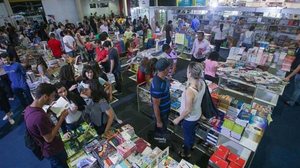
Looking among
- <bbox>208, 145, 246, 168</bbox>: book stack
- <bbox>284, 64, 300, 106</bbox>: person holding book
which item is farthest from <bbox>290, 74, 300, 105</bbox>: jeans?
<bbox>208, 145, 246, 168</bbox>: book stack

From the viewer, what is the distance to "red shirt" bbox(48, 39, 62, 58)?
657cm

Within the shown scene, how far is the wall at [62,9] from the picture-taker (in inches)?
Answer: 535

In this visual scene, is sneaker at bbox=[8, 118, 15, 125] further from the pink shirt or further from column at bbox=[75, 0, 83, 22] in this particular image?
column at bbox=[75, 0, 83, 22]

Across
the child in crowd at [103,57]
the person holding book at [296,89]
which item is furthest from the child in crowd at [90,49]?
the person holding book at [296,89]

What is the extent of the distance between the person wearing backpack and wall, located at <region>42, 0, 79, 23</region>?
14.3 m

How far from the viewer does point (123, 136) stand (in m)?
2.66

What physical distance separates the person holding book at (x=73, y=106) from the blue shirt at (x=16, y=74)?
70.2 inches

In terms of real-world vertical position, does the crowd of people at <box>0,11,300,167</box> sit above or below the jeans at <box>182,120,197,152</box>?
above

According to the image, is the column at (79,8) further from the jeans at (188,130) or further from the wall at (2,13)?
the jeans at (188,130)

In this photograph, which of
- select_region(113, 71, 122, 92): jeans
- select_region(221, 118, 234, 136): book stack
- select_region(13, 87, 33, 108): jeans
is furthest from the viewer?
select_region(113, 71, 122, 92): jeans

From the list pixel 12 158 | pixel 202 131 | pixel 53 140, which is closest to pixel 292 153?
pixel 202 131

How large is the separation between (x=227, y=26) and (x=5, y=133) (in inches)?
377

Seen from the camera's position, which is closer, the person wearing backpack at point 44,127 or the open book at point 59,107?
the person wearing backpack at point 44,127

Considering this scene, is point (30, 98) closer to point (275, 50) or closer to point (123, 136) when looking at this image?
point (123, 136)
